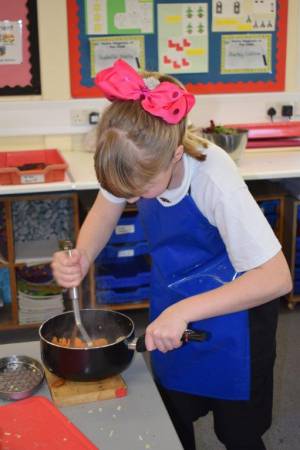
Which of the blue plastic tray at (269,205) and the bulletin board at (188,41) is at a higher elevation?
the bulletin board at (188,41)

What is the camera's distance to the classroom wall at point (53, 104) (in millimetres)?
2932

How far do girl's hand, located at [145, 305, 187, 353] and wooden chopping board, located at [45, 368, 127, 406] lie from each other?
10cm

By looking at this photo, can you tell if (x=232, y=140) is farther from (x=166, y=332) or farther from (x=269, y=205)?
(x=166, y=332)

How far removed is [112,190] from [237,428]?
62 centimetres

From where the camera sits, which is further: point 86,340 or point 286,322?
→ point 286,322

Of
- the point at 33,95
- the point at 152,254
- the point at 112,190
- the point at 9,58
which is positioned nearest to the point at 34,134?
the point at 33,95

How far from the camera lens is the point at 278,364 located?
2.43 m

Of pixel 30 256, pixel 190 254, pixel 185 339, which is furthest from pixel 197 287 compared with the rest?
pixel 30 256

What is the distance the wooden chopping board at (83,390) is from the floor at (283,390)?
38.5 inches

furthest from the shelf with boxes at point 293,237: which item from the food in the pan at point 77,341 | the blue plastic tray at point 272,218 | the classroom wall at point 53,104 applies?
the food in the pan at point 77,341

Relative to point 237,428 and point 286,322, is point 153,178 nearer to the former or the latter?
point 237,428

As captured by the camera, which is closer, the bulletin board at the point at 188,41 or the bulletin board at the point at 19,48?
the bulletin board at the point at 19,48

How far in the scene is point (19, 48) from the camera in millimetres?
2918

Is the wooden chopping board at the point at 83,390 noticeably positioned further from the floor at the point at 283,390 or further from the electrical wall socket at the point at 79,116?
the electrical wall socket at the point at 79,116
